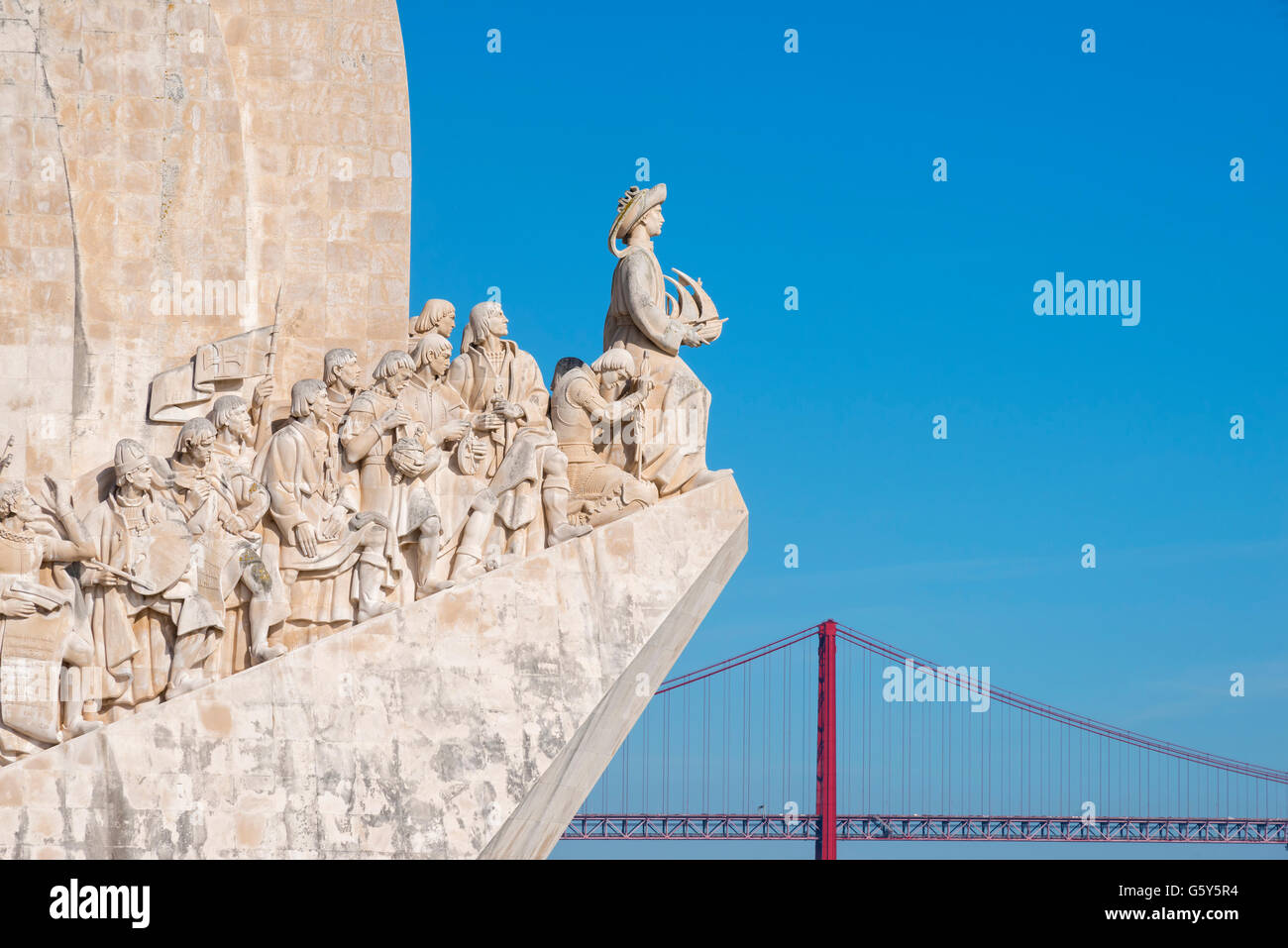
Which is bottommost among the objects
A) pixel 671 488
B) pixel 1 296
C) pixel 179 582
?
pixel 179 582

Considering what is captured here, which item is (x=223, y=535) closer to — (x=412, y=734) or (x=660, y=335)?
(x=412, y=734)

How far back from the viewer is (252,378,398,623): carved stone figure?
11.1m

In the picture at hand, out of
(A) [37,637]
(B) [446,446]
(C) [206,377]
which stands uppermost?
(C) [206,377]

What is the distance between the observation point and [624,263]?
1266 cm

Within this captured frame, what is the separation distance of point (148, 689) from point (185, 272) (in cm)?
302

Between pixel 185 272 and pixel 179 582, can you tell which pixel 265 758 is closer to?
pixel 179 582

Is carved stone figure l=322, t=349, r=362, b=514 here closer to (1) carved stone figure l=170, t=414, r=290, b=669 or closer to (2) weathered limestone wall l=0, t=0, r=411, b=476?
(1) carved stone figure l=170, t=414, r=290, b=669

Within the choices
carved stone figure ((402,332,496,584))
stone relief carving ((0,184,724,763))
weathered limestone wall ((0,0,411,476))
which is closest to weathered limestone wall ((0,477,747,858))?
stone relief carving ((0,184,724,763))

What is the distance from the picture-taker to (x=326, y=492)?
11383 millimetres

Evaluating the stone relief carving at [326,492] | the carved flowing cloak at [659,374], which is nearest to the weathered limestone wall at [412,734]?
the stone relief carving at [326,492]

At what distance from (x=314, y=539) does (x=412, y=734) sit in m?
1.30

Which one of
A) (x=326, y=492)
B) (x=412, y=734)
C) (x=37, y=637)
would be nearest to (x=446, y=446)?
(x=326, y=492)

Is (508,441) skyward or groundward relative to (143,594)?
skyward
